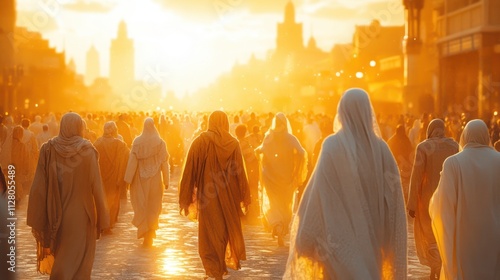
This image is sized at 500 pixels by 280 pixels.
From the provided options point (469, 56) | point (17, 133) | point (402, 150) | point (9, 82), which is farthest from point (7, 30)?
point (402, 150)

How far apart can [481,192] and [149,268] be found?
4933 mm

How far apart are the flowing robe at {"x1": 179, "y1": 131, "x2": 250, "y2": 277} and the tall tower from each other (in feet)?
247

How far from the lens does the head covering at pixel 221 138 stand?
11477mm

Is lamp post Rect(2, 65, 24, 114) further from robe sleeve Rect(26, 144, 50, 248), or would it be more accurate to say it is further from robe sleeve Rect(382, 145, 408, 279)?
robe sleeve Rect(382, 145, 408, 279)

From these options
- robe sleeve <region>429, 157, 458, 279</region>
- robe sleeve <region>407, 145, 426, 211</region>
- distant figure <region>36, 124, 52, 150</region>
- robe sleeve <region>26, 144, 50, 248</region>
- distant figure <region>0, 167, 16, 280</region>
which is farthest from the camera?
distant figure <region>36, 124, 52, 150</region>

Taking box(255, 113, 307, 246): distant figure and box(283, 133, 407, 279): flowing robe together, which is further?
box(255, 113, 307, 246): distant figure

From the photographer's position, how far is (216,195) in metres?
11.4

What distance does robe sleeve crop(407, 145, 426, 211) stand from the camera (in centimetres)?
1088

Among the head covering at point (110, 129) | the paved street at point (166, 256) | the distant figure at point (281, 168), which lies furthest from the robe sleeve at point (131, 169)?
the distant figure at point (281, 168)

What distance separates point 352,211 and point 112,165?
10.3 metres

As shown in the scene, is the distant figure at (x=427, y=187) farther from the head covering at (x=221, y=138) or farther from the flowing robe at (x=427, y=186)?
the head covering at (x=221, y=138)

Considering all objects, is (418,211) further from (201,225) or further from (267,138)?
(267,138)

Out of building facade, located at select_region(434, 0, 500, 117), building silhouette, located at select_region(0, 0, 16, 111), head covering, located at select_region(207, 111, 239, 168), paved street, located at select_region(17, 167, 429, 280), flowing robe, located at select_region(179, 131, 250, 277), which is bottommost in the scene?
paved street, located at select_region(17, 167, 429, 280)

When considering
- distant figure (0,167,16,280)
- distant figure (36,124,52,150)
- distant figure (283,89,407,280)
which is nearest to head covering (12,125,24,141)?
distant figure (36,124,52,150)
